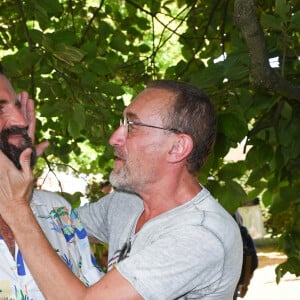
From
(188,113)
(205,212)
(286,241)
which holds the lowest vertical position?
(286,241)

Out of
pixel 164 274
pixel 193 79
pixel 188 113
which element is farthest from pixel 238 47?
pixel 164 274

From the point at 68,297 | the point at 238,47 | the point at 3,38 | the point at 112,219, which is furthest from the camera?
the point at 3,38

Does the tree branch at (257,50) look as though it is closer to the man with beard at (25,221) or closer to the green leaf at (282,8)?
the green leaf at (282,8)

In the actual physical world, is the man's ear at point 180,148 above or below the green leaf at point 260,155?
above

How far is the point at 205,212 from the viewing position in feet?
8.43

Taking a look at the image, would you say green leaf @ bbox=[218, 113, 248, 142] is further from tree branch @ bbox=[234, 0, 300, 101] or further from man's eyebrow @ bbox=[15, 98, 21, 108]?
man's eyebrow @ bbox=[15, 98, 21, 108]

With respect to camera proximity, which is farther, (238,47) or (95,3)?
(95,3)

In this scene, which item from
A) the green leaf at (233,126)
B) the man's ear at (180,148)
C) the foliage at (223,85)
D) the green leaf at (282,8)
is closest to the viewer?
the man's ear at (180,148)

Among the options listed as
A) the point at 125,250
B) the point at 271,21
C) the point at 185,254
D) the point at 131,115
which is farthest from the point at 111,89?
the point at 185,254

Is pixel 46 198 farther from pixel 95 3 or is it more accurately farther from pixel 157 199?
pixel 95 3

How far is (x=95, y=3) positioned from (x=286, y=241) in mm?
3283

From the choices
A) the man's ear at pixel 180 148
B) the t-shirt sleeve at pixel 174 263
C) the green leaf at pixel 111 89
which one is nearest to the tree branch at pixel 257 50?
the man's ear at pixel 180 148

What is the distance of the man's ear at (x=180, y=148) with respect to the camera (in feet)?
9.05

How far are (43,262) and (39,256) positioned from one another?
21mm
